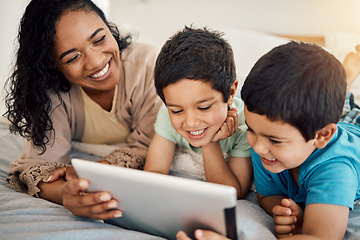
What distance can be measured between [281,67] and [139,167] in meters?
0.69

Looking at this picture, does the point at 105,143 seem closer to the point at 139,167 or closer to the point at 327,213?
the point at 139,167

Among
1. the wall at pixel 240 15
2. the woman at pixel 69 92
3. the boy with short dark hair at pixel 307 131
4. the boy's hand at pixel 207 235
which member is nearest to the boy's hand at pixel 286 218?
the boy with short dark hair at pixel 307 131

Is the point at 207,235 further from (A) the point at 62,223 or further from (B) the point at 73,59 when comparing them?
(B) the point at 73,59

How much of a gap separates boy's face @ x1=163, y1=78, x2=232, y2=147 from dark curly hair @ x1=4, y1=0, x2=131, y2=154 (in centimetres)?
48

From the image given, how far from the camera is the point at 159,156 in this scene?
1169 millimetres

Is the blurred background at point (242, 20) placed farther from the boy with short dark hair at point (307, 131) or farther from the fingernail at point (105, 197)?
the fingernail at point (105, 197)

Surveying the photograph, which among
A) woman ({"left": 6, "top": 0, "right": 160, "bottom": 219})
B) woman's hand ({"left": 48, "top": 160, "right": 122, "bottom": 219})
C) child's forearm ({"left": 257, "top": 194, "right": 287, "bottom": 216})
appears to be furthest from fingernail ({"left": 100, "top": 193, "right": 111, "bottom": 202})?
child's forearm ({"left": 257, "top": 194, "right": 287, "bottom": 216})

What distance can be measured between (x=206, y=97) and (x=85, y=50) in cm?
49

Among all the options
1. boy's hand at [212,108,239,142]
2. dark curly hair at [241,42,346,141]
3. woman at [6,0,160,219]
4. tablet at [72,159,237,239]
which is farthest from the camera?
woman at [6,0,160,219]

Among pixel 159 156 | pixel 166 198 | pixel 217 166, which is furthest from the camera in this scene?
pixel 159 156

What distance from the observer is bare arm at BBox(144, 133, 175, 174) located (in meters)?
1.16

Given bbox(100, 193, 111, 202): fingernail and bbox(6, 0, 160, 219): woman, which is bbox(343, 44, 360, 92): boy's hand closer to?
bbox(6, 0, 160, 219): woman

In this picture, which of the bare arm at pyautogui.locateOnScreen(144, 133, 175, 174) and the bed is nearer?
the bed

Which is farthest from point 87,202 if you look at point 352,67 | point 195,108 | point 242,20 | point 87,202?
point 242,20
